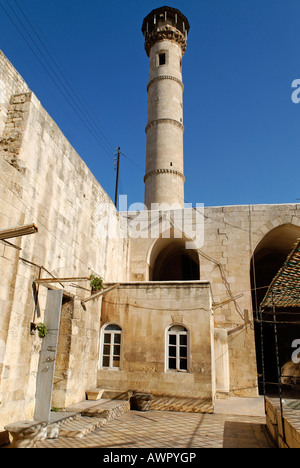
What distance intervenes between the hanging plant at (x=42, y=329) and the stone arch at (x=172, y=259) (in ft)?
25.7

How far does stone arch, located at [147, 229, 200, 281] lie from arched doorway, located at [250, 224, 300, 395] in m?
3.23

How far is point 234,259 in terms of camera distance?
45.4 ft

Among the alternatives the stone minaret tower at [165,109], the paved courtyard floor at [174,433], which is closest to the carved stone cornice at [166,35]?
the stone minaret tower at [165,109]

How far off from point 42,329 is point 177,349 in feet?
14.4

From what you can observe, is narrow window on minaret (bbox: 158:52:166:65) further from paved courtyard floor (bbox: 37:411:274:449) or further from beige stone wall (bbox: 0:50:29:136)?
paved courtyard floor (bbox: 37:411:274:449)

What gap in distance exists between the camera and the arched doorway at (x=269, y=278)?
588 inches

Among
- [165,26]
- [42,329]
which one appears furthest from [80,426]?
[165,26]

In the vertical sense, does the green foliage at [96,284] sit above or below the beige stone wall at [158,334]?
above

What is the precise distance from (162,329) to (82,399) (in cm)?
292

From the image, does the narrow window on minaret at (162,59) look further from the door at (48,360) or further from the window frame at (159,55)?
the door at (48,360)

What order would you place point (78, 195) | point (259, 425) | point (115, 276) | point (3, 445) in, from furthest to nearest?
point (115, 276), point (78, 195), point (259, 425), point (3, 445)
